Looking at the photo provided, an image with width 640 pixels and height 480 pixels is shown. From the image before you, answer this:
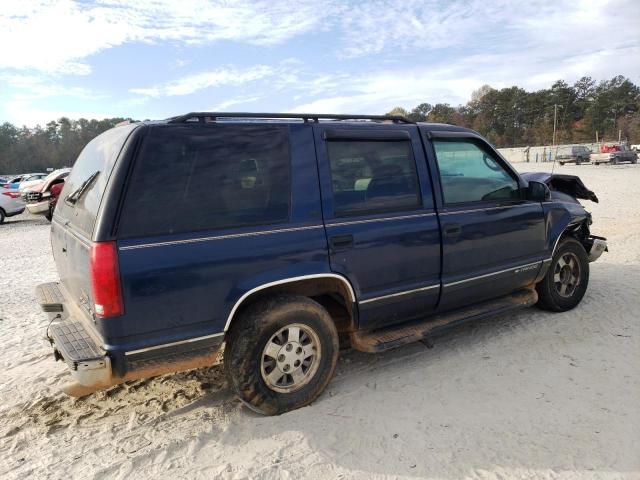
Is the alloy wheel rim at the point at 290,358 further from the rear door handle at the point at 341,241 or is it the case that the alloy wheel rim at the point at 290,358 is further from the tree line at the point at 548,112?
the tree line at the point at 548,112

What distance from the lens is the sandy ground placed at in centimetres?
270

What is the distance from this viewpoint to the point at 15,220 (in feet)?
59.0

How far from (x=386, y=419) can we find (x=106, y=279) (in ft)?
6.50

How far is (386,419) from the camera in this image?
10.3 ft

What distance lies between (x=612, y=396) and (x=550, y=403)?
475 millimetres

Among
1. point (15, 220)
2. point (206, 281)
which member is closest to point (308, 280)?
point (206, 281)

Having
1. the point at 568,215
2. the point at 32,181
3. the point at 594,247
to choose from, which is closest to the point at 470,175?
the point at 568,215

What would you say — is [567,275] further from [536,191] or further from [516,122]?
[516,122]

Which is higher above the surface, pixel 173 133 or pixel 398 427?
pixel 173 133

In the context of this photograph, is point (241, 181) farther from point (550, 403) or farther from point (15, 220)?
point (15, 220)

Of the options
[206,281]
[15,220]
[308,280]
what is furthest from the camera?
[15,220]

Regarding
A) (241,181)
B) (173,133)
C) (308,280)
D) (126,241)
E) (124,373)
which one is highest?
(173,133)

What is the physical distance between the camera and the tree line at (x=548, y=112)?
79250mm

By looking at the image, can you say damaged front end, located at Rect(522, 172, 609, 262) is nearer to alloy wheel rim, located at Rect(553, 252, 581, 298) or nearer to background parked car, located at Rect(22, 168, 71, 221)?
alloy wheel rim, located at Rect(553, 252, 581, 298)
